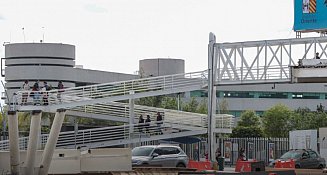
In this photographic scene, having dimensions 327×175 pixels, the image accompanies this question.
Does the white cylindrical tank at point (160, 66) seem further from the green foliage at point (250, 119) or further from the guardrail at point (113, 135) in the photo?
the guardrail at point (113, 135)

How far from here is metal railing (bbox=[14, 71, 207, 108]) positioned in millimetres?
49125

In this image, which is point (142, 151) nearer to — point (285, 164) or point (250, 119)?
point (285, 164)

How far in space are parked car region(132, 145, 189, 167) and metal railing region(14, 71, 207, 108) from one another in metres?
10.1

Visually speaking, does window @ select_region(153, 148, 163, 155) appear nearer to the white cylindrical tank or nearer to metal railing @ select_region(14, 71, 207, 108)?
metal railing @ select_region(14, 71, 207, 108)

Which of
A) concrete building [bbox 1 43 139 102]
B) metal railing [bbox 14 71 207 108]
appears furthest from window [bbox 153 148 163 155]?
concrete building [bbox 1 43 139 102]

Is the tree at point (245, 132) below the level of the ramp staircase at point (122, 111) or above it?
below

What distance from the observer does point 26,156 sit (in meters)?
26.8

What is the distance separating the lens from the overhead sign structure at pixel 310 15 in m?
46.5

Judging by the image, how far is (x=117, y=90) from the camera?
5509 centimetres

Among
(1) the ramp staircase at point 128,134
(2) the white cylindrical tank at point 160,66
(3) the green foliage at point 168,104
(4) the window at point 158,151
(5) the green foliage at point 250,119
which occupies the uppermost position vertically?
(2) the white cylindrical tank at point 160,66

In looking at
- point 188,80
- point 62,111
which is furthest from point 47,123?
point 62,111

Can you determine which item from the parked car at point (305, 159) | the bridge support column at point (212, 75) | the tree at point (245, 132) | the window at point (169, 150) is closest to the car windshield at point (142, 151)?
the window at point (169, 150)

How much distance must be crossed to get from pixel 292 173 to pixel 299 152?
19.8 meters

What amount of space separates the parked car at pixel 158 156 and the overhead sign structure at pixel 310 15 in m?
11.7
